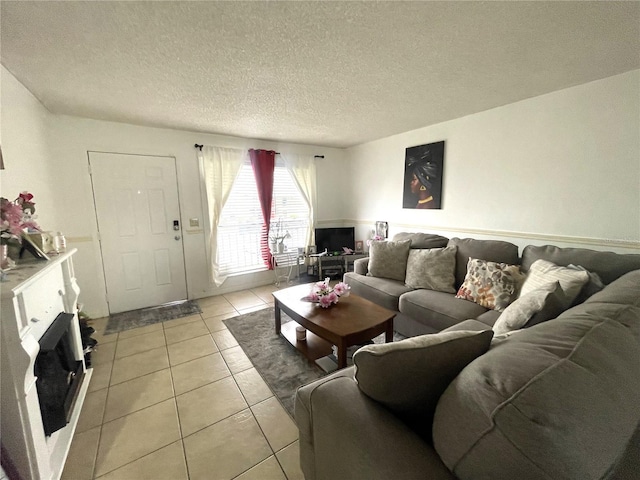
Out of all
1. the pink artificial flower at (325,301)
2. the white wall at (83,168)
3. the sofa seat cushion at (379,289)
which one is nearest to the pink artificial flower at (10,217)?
the white wall at (83,168)

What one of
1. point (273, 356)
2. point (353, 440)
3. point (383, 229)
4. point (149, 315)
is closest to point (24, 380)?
point (353, 440)

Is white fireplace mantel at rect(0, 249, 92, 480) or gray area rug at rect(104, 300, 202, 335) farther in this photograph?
gray area rug at rect(104, 300, 202, 335)

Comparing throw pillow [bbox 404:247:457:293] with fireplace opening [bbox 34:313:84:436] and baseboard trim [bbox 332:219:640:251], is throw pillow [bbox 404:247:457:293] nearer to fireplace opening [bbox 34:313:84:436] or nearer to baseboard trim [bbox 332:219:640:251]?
baseboard trim [bbox 332:219:640:251]

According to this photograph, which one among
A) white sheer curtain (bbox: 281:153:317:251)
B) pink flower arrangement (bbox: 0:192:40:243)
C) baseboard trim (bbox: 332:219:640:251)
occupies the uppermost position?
white sheer curtain (bbox: 281:153:317:251)

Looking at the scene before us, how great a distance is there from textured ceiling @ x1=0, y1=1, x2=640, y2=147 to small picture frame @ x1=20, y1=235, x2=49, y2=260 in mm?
1128

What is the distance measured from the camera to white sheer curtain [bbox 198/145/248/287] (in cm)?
355

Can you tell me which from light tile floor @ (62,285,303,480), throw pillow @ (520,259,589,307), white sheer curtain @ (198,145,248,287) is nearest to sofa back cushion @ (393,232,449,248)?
throw pillow @ (520,259,589,307)

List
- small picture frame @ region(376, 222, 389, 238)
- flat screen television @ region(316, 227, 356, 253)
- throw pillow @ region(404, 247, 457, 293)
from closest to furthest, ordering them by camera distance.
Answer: throw pillow @ region(404, 247, 457, 293) < small picture frame @ region(376, 222, 389, 238) < flat screen television @ region(316, 227, 356, 253)

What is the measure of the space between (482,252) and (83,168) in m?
4.31

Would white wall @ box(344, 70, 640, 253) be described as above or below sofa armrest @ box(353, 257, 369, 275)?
above

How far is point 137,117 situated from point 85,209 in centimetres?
119

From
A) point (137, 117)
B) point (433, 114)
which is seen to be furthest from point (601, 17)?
point (137, 117)

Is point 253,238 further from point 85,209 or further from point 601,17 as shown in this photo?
point 601,17

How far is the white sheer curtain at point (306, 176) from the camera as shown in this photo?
13.9ft
